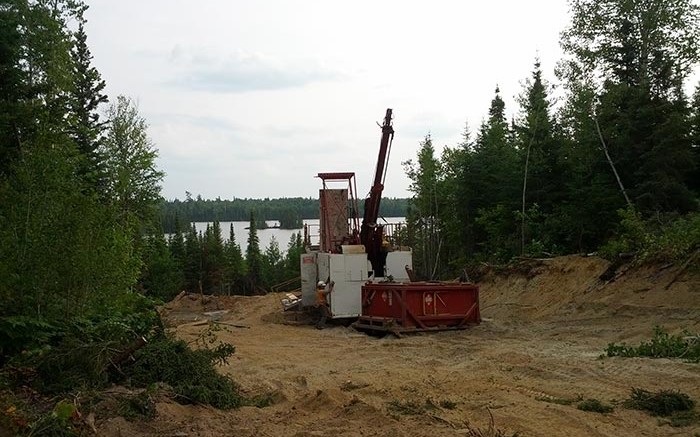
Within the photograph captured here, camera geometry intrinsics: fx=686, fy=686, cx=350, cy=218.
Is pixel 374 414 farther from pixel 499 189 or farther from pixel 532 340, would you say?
pixel 499 189

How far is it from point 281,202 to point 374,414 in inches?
7159

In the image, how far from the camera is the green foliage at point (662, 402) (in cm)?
828

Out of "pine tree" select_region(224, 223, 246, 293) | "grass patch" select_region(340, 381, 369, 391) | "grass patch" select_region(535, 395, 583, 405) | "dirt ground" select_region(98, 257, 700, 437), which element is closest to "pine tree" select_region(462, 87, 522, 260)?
"dirt ground" select_region(98, 257, 700, 437)

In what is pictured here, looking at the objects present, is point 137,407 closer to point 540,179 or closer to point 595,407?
point 595,407

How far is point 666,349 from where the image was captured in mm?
11727

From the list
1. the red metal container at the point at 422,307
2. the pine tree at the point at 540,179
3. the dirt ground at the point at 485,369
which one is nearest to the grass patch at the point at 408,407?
the dirt ground at the point at 485,369

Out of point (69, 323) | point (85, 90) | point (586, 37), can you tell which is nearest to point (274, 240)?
point (85, 90)

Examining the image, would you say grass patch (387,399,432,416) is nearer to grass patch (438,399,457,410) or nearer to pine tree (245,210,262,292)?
grass patch (438,399,457,410)

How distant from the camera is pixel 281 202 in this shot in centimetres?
18900

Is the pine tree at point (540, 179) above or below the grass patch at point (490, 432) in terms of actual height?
above

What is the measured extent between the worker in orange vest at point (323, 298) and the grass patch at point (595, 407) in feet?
39.3

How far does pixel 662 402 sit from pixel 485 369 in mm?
3889

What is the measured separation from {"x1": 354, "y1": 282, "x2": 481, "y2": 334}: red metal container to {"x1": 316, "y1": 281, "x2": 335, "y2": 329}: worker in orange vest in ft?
5.79

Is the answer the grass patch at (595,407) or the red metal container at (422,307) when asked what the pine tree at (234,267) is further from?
the grass patch at (595,407)
